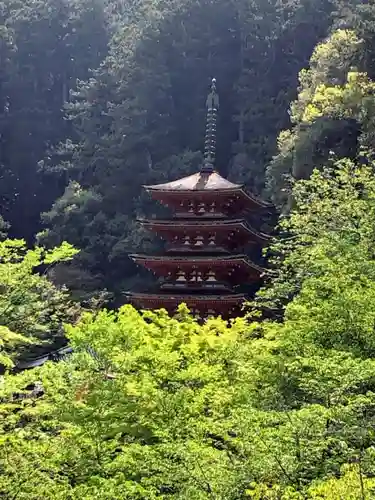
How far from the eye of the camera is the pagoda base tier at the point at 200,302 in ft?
73.4

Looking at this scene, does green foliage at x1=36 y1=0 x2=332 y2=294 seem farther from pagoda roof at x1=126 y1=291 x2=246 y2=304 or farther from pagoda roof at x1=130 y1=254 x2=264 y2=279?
pagoda roof at x1=126 y1=291 x2=246 y2=304

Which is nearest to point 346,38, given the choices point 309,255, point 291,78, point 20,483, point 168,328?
point 291,78

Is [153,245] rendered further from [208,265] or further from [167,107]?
[208,265]

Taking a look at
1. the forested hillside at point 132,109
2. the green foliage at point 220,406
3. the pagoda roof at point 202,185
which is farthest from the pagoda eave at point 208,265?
the forested hillside at point 132,109

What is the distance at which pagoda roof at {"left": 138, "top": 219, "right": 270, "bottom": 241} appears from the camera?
925 inches

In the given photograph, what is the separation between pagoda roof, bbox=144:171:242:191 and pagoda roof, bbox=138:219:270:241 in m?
1.02

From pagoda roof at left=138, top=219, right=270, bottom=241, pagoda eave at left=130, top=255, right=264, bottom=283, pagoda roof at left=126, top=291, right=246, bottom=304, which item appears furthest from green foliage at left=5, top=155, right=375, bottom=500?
pagoda roof at left=138, top=219, right=270, bottom=241

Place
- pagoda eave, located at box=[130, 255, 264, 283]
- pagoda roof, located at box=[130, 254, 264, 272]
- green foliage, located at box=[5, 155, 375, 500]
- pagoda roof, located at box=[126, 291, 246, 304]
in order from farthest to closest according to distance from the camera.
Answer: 1. pagoda eave, located at box=[130, 255, 264, 283]
2. pagoda roof, located at box=[130, 254, 264, 272]
3. pagoda roof, located at box=[126, 291, 246, 304]
4. green foliage, located at box=[5, 155, 375, 500]

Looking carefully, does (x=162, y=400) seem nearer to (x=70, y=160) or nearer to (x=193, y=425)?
(x=193, y=425)

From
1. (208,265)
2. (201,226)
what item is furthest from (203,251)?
A: (208,265)

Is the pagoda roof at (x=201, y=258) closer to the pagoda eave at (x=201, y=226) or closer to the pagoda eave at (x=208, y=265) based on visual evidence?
the pagoda eave at (x=208, y=265)

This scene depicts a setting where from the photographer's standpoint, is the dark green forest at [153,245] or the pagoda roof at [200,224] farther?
the pagoda roof at [200,224]

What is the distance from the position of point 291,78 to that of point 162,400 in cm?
3276

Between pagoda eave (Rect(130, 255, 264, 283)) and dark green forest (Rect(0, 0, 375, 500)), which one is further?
pagoda eave (Rect(130, 255, 264, 283))
